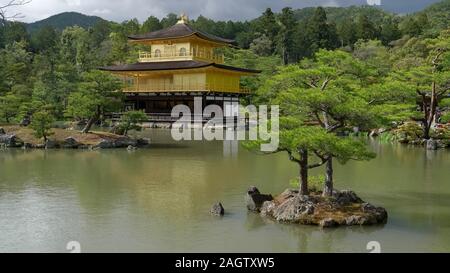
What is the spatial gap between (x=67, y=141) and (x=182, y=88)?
50.0ft

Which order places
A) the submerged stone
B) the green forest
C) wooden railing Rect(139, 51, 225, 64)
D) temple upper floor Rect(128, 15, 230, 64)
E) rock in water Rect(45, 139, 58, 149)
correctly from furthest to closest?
wooden railing Rect(139, 51, 225, 64), temple upper floor Rect(128, 15, 230, 64), rock in water Rect(45, 139, 58, 149), the green forest, the submerged stone

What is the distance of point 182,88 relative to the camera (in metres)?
35.9

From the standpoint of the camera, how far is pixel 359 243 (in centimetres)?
824

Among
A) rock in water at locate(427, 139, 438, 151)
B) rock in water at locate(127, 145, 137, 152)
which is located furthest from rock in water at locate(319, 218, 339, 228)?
rock in water at locate(427, 139, 438, 151)

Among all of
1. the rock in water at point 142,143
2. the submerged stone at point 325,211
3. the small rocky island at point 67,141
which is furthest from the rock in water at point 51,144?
the submerged stone at point 325,211

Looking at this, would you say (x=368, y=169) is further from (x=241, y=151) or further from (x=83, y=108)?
(x=83, y=108)

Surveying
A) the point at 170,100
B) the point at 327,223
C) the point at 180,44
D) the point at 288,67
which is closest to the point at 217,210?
the point at 327,223

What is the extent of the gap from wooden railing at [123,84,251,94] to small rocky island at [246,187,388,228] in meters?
25.2

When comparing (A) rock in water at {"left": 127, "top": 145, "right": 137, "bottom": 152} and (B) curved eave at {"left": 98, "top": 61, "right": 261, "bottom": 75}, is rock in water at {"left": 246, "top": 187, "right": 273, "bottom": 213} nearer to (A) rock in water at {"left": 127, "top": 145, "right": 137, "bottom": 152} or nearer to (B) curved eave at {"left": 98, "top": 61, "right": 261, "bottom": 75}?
(A) rock in water at {"left": 127, "top": 145, "right": 137, "bottom": 152}

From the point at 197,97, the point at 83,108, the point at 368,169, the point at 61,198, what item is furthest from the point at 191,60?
the point at 61,198

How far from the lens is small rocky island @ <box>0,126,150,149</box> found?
70.2ft

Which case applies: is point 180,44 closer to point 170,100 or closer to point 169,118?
point 170,100

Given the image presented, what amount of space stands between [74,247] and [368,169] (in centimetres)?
1026
